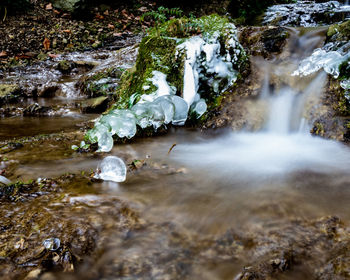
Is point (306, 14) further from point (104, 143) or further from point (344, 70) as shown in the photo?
point (104, 143)

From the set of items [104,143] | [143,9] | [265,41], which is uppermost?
[143,9]

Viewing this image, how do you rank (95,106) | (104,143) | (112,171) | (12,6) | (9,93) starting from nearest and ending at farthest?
(112,171) → (104,143) → (95,106) → (9,93) → (12,6)

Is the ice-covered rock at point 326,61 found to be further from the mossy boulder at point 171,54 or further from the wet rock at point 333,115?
the mossy boulder at point 171,54

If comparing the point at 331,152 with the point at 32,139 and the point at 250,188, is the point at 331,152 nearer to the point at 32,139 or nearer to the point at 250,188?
the point at 250,188

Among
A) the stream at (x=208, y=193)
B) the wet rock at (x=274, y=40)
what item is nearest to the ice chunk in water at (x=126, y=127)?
the stream at (x=208, y=193)

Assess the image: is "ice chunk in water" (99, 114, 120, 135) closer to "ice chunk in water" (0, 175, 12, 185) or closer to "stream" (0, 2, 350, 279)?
"stream" (0, 2, 350, 279)

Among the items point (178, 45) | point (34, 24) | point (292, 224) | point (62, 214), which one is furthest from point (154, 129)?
point (34, 24)

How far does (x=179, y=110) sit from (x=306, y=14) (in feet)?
26.8

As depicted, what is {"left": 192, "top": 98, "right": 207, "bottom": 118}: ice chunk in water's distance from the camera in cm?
353

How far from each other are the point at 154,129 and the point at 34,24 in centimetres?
973

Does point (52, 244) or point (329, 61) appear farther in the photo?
point (329, 61)

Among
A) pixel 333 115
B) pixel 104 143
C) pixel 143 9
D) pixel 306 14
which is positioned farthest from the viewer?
pixel 143 9

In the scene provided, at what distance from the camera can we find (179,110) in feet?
11.1

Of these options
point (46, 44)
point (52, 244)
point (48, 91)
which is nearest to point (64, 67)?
point (48, 91)
